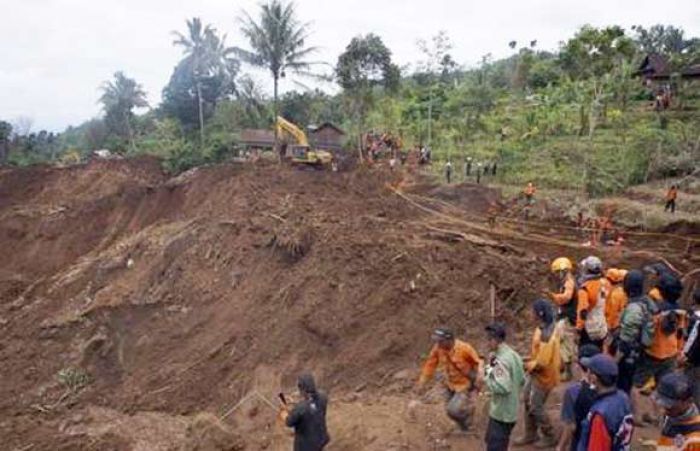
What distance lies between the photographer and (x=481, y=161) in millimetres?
27578

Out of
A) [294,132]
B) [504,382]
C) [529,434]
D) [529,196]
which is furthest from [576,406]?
[294,132]

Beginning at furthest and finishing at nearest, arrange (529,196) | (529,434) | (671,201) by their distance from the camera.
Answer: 1. (529,196)
2. (671,201)
3. (529,434)

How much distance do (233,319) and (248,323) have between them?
437mm

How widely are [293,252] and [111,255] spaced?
596 cm

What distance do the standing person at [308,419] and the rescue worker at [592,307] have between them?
2648 mm

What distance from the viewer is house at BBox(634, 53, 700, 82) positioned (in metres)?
31.7

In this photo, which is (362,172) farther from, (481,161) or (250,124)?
(250,124)

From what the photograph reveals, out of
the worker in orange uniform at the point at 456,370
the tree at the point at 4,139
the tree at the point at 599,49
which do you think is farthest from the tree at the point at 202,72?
the worker in orange uniform at the point at 456,370

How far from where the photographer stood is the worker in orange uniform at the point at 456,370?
266 inches

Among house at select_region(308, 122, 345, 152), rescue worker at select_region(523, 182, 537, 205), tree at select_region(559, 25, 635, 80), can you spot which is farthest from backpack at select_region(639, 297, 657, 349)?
house at select_region(308, 122, 345, 152)

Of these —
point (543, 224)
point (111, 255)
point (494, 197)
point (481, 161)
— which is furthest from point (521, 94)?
point (111, 255)

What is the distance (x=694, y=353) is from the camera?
5715 millimetres

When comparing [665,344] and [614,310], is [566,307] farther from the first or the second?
[665,344]

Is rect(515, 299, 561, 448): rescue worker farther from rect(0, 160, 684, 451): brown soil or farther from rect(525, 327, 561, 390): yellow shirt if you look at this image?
rect(0, 160, 684, 451): brown soil
